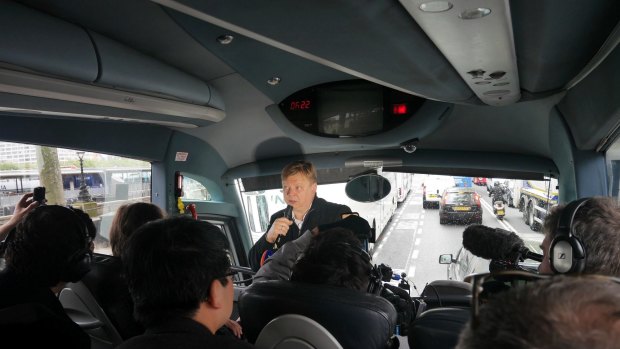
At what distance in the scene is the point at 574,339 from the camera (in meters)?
0.55

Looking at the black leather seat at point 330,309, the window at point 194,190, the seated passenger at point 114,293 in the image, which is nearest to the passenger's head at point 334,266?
the black leather seat at point 330,309

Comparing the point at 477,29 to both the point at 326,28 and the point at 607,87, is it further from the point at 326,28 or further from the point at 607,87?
the point at 607,87

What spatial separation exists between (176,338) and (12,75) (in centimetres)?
152

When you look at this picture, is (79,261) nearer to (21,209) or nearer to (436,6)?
(21,209)

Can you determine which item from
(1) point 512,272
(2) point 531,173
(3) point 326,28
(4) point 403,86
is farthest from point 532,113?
(1) point 512,272

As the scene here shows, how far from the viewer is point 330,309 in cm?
165

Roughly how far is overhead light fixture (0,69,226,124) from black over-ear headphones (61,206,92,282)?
2.04 feet

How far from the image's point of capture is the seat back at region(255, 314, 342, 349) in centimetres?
164

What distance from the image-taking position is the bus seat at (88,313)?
2545mm

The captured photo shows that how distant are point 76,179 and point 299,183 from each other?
1927mm

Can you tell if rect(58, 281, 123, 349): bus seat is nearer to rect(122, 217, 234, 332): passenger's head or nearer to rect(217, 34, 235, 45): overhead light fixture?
rect(122, 217, 234, 332): passenger's head

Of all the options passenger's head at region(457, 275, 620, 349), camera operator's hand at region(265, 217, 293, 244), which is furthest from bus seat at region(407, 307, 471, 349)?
camera operator's hand at region(265, 217, 293, 244)

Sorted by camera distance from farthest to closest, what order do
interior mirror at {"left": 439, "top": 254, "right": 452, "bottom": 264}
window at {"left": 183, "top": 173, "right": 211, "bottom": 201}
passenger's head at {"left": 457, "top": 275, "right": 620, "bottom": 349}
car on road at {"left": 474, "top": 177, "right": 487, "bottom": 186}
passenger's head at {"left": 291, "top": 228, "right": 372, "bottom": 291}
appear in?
window at {"left": 183, "top": 173, "right": 211, "bottom": 201} → car on road at {"left": 474, "top": 177, "right": 487, "bottom": 186} → interior mirror at {"left": 439, "top": 254, "right": 452, "bottom": 264} → passenger's head at {"left": 291, "top": 228, "right": 372, "bottom": 291} → passenger's head at {"left": 457, "top": 275, "right": 620, "bottom": 349}

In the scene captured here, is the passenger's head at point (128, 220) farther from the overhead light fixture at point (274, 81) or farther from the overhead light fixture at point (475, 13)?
the overhead light fixture at point (475, 13)
